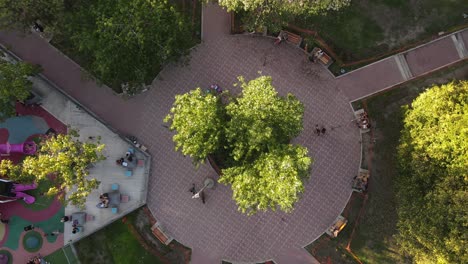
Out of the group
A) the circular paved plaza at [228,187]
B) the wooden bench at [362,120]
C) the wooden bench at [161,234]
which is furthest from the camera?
the wooden bench at [362,120]

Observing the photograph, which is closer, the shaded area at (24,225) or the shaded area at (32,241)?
the shaded area at (32,241)

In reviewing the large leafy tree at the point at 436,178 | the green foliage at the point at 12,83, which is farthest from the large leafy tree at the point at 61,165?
the large leafy tree at the point at 436,178

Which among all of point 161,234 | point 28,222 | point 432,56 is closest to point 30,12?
point 28,222

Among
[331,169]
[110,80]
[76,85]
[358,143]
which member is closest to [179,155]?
[110,80]

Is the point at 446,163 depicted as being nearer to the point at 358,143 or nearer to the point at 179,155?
the point at 358,143

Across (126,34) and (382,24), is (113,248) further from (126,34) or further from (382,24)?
(382,24)

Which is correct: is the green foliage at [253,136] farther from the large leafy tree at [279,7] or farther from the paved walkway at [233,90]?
the paved walkway at [233,90]
